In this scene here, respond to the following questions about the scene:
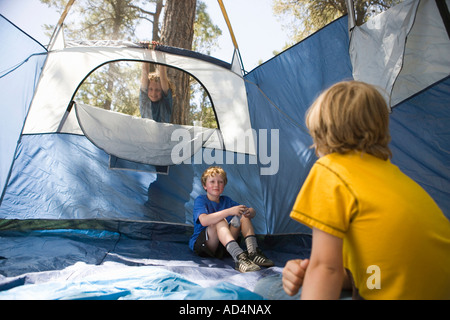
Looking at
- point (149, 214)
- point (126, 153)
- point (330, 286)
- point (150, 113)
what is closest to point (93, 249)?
point (149, 214)

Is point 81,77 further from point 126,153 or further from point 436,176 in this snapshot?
point 436,176

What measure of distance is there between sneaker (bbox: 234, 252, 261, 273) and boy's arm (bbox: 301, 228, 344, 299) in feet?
4.05

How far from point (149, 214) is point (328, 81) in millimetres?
1577

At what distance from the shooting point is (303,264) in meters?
0.77

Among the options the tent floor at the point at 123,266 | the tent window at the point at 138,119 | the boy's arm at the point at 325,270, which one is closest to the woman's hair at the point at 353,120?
the boy's arm at the point at 325,270

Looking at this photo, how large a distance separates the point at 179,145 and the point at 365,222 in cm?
204

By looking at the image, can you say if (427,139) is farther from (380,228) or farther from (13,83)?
(13,83)

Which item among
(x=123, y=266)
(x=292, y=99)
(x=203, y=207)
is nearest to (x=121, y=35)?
(x=292, y=99)

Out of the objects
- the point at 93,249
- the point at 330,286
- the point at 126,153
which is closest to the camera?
the point at 330,286

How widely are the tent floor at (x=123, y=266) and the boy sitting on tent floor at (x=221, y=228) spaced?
7 cm

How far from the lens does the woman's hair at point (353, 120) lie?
30.6 inches

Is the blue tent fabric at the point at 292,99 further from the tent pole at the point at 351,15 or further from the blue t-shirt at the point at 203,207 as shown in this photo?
the blue t-shirt at the point at 203,207

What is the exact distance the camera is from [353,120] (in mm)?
774

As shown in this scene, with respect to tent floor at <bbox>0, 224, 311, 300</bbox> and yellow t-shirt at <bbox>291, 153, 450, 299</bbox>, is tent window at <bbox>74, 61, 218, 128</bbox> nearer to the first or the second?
tent floor at <bbox>0, 224, 311, 300</bbox>
